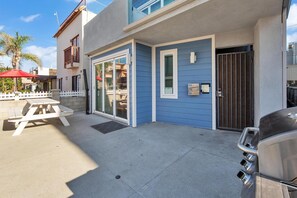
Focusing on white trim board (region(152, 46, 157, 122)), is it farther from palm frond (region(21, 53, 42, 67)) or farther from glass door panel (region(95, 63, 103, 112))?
palm frond (region(21, 53, 42, 67))

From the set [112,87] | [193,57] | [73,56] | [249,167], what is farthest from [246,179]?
[73,56]

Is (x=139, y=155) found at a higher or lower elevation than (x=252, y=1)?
lower

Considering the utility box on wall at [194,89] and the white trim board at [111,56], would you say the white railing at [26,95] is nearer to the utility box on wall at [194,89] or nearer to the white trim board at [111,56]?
the white trim board at [111,56]

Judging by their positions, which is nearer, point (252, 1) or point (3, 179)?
point (3, 179)

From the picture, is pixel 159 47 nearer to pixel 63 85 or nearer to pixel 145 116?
pixel 145 116

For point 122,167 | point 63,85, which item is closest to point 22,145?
point 122,167

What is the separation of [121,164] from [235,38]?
4.19 meters

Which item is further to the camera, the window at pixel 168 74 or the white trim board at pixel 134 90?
the window at pixel 168 74

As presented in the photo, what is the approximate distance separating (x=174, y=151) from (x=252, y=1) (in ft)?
10.3

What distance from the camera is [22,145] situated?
3.49 metres

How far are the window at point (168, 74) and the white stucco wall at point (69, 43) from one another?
532 centimetres

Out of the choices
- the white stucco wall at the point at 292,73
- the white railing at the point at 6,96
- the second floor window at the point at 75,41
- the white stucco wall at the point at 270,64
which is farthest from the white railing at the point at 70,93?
the white stucco wall at the point at 292,73

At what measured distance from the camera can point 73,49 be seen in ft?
30.3

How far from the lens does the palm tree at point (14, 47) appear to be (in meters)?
10.6
